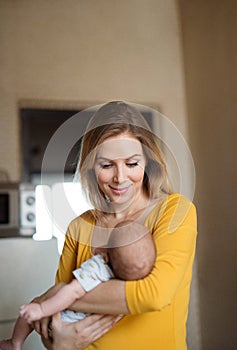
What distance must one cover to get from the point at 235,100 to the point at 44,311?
0.98 m

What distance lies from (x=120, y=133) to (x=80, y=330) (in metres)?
0.27

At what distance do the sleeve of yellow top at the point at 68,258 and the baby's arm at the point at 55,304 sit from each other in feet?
0.28

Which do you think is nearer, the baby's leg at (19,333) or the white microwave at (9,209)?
the baby's leg at (19,333)

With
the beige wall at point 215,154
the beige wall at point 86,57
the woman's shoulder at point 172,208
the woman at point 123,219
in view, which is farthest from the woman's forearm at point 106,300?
the beige wall at point 86,57

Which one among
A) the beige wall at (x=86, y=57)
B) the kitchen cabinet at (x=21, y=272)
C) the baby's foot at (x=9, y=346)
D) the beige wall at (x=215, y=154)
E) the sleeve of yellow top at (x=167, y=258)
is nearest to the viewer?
the sleeve of yellow top at (x=167, y=258)

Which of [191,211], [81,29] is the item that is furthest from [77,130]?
[81,29]

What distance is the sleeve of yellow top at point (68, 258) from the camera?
65 cm

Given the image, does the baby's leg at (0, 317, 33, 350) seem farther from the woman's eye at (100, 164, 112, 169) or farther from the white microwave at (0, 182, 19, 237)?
the white microwave at (0, 182, 19, 237)

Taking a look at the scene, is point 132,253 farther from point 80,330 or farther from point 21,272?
point 21,272

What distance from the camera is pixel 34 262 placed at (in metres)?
1.24

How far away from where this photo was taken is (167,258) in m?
0.54

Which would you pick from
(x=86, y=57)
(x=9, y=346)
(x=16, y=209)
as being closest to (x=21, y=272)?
(x=16, y=209)

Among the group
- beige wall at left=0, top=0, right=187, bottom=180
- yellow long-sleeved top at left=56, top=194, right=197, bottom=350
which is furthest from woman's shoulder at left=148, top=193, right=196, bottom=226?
beige wall at left=0, top=0, right=187, bottom=180

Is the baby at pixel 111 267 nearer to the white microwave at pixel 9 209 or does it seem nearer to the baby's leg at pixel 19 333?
the baby's leg at pixel 19 333
